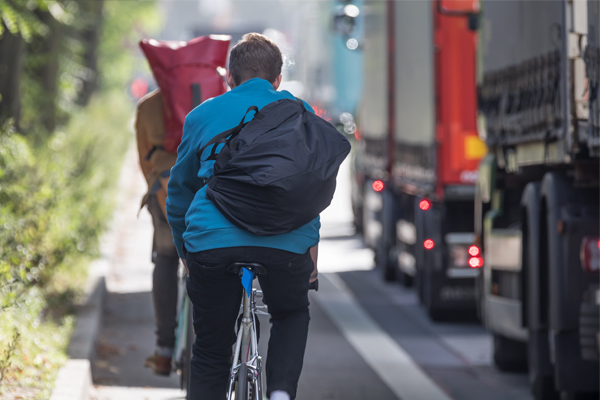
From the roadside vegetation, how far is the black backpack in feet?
6.34

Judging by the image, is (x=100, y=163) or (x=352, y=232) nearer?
(x=100, y=163)

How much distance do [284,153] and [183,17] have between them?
13519 centimetres

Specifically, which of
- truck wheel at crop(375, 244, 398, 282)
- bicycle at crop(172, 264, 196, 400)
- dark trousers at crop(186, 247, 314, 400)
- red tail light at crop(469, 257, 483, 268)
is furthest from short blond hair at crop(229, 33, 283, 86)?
truck wheel at crop(375, 244, 398, 282)

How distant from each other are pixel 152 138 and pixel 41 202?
9.83 feet

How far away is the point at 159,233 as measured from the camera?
606 cm

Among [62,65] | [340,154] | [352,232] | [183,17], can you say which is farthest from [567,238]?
[183,17]

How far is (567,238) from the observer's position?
20.0 ft

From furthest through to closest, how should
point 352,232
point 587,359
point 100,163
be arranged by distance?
point 352,232
point 100,163
point 587,359

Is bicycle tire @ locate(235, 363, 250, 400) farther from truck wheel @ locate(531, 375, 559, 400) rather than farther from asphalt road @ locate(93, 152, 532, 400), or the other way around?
truck wheel @ locate(531, 375, 559, 400)

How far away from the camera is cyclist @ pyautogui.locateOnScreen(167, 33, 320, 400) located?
4039 millimetres

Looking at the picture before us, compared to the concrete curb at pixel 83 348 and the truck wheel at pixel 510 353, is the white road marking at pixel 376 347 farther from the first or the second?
the concrete curb at pixel 83 348

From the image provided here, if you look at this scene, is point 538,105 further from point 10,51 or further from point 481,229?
point 10,51

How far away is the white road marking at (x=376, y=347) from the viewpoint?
23.8ft

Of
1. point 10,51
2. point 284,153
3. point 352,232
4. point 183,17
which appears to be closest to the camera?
point 284,153
